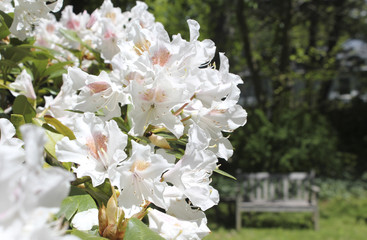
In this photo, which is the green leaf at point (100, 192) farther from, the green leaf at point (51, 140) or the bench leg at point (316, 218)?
the bench leg at point (316, 218)

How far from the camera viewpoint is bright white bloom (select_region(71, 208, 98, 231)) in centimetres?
87

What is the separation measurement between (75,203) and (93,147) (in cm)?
14

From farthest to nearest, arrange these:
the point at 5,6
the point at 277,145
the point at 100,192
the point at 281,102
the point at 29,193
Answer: the point at 281,102, the point at 277,145, the point at 5,6, the point at 100,192, the point at 29,193

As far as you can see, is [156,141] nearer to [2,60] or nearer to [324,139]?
[2,60]

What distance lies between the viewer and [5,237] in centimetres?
48

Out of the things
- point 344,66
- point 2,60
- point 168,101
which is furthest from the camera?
point 344,66

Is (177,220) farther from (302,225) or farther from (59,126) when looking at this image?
(302,225)

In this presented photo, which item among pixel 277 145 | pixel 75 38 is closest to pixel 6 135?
pixel 75 38

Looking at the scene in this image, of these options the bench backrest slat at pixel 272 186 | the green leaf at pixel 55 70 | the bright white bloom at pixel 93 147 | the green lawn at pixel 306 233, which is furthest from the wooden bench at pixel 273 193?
the bright white bloom at pixel 93 147

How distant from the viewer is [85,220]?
0.89 meters

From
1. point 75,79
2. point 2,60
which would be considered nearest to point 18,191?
point 75,79

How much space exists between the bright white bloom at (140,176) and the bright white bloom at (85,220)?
71 millimetres

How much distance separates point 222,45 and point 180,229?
7.33 m

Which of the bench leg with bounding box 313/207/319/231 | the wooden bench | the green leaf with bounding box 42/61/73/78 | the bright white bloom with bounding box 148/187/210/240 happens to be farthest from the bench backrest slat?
the bright white bloom with bounding box 148/187/210/240
